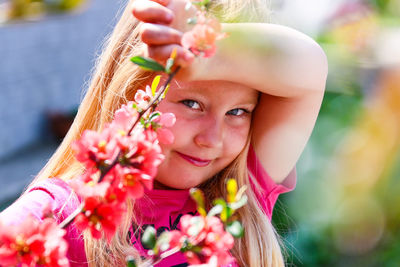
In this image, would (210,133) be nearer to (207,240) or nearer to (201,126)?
(201,126)

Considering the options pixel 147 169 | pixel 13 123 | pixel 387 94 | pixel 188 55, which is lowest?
pixel 13 123

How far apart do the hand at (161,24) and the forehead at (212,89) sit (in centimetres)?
28

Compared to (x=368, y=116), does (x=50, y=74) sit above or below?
below

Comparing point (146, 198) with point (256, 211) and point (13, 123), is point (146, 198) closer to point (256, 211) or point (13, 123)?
point (256, 211)

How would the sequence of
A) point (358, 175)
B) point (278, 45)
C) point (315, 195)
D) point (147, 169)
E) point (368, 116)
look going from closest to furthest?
point (147, 169), point (278, 45), point (368, 116), point (358, 175), point (315, 195)

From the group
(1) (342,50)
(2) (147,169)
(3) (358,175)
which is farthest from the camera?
(3) (358,175)

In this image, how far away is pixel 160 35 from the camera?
74 centimetres

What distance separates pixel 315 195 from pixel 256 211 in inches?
60.6

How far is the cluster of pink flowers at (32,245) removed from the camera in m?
0.54

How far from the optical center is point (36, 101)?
13.8 feet

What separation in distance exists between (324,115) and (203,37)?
2.29 meters

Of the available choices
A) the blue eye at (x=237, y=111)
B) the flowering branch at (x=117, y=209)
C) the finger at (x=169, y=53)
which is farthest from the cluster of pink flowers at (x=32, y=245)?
the blue eye at (x=237, y=111)

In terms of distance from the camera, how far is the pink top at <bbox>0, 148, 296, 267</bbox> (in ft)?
3.58

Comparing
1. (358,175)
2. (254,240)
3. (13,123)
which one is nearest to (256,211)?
(254,240)
